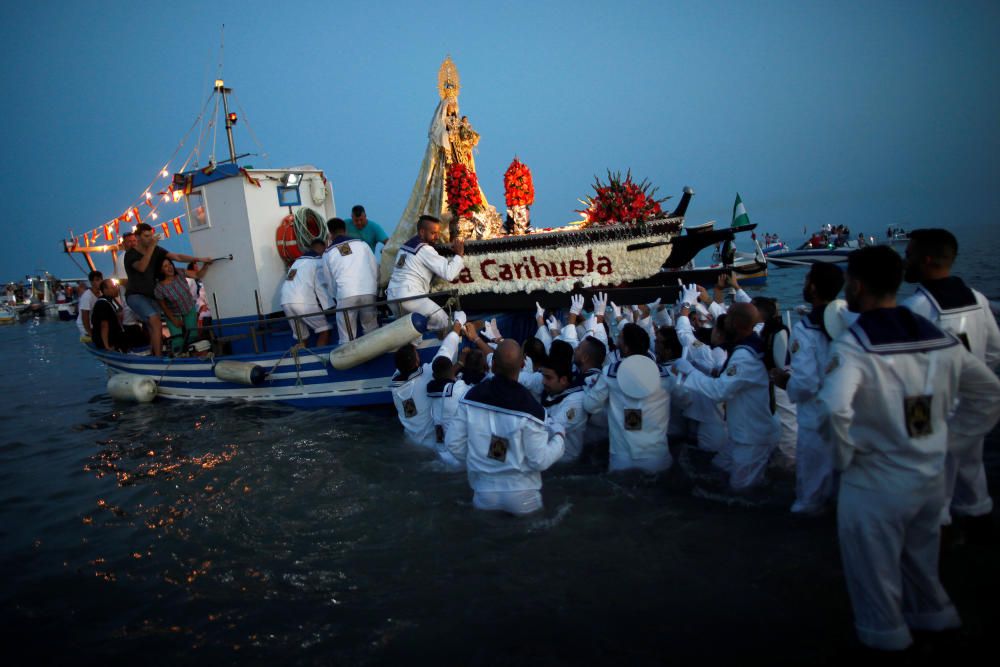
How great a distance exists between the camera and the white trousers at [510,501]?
4.68m

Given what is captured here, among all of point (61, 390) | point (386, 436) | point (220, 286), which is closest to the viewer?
point (386, 436)

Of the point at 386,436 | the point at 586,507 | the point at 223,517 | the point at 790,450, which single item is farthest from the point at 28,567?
the point at 790,450

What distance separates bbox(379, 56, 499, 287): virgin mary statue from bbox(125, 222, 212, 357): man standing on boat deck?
385cm

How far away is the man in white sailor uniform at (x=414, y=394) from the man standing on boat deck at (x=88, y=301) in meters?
9.56

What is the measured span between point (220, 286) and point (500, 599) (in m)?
9.55

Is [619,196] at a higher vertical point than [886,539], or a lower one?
higher

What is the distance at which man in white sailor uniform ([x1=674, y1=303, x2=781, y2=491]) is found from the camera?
4.52 metres

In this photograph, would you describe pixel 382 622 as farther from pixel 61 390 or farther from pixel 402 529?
pixel 61 390

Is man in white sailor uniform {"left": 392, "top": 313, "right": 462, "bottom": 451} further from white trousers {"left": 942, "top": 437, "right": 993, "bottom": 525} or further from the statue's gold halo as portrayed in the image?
the statue's gold halo

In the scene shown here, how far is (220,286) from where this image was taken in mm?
11234

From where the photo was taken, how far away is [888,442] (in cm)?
275

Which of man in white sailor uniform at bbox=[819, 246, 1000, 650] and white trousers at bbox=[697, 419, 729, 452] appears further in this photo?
white trousers at bbox=[697, 419, 729, 452]

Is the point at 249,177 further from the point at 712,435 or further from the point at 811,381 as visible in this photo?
the point at 811,381

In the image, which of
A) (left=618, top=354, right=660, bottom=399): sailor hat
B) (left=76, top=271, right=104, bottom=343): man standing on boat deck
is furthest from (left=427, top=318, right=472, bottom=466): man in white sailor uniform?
(left=76, top=271, right=104, bottom=343): man standing on boat deck
